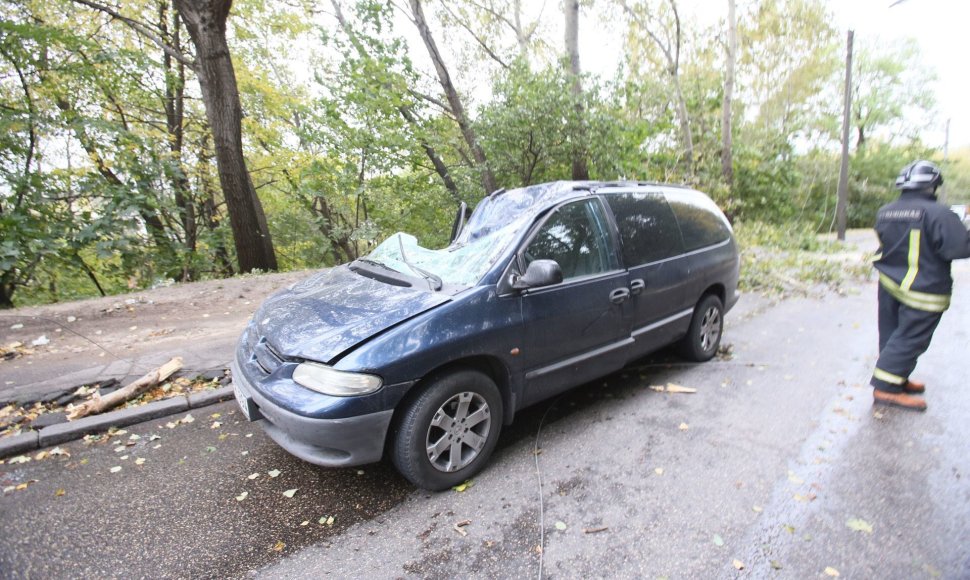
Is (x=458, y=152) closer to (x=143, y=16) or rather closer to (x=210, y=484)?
(x=143, y=16)

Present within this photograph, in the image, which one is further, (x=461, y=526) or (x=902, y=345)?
(x=902, y=345)

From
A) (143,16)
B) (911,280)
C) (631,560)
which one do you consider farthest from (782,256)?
(143,16)

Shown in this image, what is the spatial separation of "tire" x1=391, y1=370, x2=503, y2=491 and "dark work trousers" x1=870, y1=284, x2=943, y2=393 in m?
3.06

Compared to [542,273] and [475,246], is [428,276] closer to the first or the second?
[475,246]

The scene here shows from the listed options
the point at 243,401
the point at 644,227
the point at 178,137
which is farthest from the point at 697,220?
the point at 178,137

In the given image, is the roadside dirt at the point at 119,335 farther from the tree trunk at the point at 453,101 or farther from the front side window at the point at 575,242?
the tree trunk at the point at 453,101

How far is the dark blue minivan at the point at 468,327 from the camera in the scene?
93.7 inches

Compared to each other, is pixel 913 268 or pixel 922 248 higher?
pixel 922 248

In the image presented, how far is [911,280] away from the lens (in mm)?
3322

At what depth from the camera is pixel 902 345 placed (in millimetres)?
3426

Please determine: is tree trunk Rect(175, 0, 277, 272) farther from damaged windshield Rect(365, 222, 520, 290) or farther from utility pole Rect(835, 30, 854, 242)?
utility pole Rect(835, 30, 854, 242)

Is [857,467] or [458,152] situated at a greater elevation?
[458,152]

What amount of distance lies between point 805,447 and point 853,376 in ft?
5.38

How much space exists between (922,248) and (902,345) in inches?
28.8
